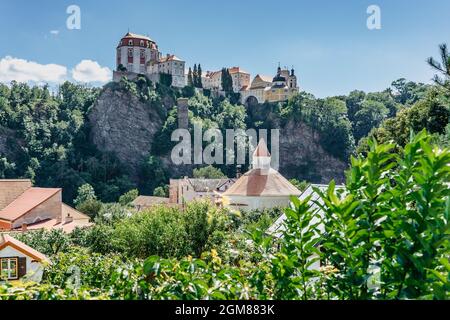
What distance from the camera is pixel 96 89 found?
65.8 m

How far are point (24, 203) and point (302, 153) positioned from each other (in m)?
46.7

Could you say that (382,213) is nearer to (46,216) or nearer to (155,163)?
(46,216)

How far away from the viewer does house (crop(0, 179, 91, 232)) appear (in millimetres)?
26375

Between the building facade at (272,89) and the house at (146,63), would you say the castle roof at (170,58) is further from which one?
the building facade at (272,89)

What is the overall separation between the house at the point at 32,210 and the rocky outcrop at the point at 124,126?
3049 cm

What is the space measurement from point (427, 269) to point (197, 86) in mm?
70471

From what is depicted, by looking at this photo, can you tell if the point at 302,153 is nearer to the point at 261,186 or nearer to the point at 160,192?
the point at 160,192

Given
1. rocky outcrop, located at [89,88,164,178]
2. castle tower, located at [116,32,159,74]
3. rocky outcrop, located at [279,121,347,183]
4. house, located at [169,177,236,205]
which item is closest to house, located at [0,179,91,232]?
house, located at [169,177,236,205]

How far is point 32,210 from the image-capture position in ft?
87.7

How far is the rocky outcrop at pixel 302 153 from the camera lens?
68.1m

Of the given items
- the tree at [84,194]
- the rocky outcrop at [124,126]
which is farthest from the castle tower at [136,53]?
the tree at [84,194]

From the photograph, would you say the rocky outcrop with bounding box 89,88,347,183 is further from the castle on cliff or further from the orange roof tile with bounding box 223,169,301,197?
the orange roof tile with bounding box 223,169,301,197

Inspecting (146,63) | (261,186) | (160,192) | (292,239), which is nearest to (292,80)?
(146,63)

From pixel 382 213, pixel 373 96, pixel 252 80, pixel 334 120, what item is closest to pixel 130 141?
pixel 252 80
